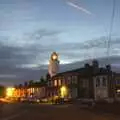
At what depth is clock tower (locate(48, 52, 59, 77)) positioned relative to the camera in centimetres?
11750

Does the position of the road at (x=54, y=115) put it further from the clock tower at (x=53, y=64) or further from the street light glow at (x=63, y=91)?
the clock tower at (x=53, y=64)

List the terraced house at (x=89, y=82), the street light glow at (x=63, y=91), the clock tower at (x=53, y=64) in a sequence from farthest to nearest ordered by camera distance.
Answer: the clock tower at (x=53, y=64) < the street light glow at (x=63, y=91) < the terraced house at (x=89, y=82)

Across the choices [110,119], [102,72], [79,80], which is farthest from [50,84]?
[110,119]

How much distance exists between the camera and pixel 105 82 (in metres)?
88.4

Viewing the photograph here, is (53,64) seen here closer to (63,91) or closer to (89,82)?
(63,91)

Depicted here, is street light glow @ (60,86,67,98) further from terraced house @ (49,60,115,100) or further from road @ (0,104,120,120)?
road @ (0,104,120,120)

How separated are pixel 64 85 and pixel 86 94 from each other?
6678 millimetres

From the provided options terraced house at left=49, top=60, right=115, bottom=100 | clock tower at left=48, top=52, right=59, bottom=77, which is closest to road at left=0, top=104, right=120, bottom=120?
terraced house at left=49, top=60, right=115, bottom=100

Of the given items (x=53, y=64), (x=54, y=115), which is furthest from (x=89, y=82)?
(x=54, y=115)

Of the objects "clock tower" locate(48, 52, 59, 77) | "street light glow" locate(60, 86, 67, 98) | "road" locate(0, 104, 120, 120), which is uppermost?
"clock tower" locate(48, 52, 59, 77)

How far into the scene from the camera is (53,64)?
118 meters

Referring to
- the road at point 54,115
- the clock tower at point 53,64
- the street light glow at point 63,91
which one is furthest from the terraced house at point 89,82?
the road at point 54,115

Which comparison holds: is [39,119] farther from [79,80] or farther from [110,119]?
[79,80]

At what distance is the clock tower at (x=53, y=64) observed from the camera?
11750 cm
